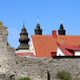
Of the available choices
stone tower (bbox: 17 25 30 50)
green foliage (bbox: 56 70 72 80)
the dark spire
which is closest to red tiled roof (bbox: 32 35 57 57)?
stone tower (bbox: 17 25 30 50)

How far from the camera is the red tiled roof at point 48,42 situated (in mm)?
60697

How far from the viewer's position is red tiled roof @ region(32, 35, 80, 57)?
60.7m

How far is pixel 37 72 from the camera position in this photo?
40.2 m

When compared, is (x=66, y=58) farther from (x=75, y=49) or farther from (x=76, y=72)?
(x=75, y=49)

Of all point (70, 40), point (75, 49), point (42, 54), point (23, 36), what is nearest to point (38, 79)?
point (75, 49)

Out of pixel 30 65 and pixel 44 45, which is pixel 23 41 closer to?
pixel 44 45

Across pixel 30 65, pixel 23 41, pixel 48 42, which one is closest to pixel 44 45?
pixel 48 42

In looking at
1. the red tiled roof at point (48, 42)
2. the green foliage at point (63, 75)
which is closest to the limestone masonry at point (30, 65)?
the green foliage at point (63, 75)

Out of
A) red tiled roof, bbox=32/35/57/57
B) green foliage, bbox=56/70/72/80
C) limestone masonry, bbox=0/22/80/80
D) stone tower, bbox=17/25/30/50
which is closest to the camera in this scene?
limestone masonry, bbox=0/22/80/80

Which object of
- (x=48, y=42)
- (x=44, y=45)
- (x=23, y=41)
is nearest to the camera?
(x=44, y=45)

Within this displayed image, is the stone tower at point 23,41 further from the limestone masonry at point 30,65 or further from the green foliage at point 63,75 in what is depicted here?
the green foliage at point 63,75

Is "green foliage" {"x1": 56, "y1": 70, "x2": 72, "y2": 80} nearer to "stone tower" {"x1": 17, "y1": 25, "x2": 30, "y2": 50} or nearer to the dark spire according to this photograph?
"stone tower" {"x1": 17, "y1": 25, "x2": 30, "y2": 50}

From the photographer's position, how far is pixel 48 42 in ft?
206

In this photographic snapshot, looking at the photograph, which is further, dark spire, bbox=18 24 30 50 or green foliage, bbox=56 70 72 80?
dark spire, bbox=18 24 30 50
